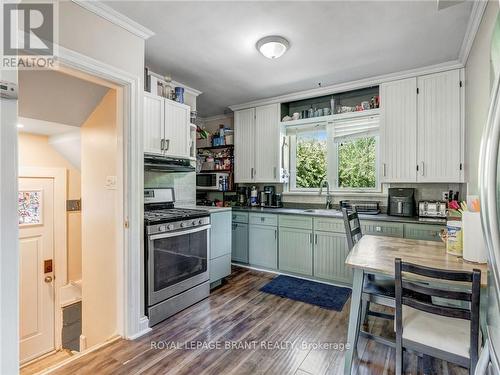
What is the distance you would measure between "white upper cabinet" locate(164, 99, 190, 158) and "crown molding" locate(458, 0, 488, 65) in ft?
9.01

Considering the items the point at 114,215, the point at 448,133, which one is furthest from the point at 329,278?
the point at 114,215

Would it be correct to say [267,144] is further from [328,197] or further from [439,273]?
[439,273]

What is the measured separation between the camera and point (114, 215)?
7.33ft

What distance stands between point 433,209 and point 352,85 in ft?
5.90

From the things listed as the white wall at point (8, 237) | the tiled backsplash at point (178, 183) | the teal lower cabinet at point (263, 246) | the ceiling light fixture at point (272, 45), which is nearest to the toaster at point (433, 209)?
the teal lower cabinet at point (263, 246)

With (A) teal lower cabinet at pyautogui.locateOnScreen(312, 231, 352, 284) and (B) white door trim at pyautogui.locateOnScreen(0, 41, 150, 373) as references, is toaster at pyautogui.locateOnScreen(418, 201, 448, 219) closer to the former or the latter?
(A) teal lower cabinet at pyautogui.locateOnScreen(312, 231, 352, 284)

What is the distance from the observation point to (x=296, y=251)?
11.1 feet

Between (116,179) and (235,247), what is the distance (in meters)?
2.18

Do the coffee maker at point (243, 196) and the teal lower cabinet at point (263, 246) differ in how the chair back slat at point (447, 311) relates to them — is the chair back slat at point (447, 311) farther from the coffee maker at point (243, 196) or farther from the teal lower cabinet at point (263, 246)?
the coffee maker at point (243, 196)

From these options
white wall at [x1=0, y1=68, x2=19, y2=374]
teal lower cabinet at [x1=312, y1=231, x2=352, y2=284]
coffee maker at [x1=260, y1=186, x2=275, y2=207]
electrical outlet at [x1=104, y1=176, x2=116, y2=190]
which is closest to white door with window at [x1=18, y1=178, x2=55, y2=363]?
electrical outlet at [x1=104, y1=176, x2=116, y2=190]

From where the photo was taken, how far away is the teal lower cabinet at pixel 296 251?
10.8 feet

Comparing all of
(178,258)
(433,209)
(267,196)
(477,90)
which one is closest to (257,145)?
(267,196)

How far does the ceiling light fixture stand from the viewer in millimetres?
2285

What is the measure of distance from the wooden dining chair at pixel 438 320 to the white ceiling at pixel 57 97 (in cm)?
277
